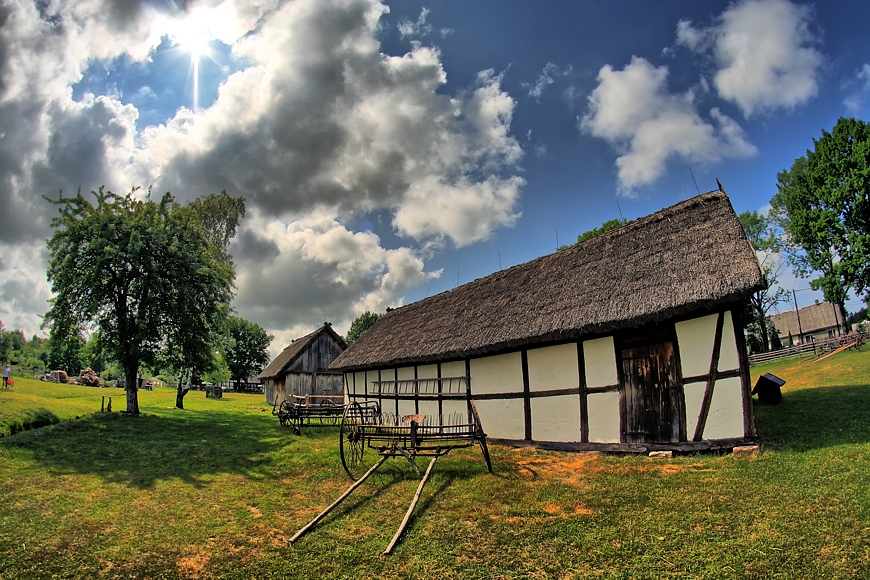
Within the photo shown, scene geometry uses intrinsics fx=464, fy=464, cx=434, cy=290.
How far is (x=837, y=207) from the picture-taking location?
2295 cm

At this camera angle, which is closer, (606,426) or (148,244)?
(606,426)

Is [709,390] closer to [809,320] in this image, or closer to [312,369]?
[312,369]

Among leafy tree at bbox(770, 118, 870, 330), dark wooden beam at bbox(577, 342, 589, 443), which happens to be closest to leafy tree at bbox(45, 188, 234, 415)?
dark wooden beam at bbox(577, 342, 589, 443)

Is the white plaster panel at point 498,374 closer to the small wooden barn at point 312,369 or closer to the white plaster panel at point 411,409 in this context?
the white plaster panel at point 411,409

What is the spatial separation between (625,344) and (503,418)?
3489 mm

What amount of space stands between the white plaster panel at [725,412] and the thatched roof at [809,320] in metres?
46.3

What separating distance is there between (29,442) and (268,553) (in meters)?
9.32

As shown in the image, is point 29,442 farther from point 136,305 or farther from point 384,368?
point 384,368

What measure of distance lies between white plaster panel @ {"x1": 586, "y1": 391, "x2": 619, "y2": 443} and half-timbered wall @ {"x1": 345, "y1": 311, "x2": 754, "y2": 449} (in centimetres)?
2

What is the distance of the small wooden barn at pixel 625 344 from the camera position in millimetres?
8117

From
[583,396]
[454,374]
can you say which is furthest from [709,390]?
[454,374]

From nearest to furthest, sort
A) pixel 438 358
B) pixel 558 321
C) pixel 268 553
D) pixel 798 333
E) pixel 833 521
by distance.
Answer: pixel 833 521 < pixel 268 553 < pixel 558 321 < pixel 438 358 < pixel 798 333

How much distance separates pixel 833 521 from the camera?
4.86 m

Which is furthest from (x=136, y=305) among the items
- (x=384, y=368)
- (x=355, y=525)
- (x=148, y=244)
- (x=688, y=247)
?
(x=688, y=247)
